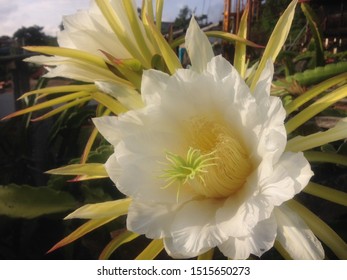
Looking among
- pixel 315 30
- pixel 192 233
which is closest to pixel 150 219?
pixel 192 233

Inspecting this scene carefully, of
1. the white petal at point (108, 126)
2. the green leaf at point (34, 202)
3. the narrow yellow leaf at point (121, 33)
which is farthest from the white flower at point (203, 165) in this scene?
the green leaf at point (34, 202)

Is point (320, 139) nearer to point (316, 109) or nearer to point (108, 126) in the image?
point (316, 109)

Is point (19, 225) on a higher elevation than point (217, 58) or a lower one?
lower

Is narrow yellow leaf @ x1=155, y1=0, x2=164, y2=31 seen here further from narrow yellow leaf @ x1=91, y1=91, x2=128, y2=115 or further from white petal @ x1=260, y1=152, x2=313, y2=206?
white petal @ x1=260, y1=152, x2=313, y2=206

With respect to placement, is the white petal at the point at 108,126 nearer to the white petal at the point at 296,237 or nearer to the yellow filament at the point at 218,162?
the yellow filament at the point at 218,162

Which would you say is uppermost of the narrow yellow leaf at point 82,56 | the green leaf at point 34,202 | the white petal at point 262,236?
the narrow yellow leaf at point 82,56
